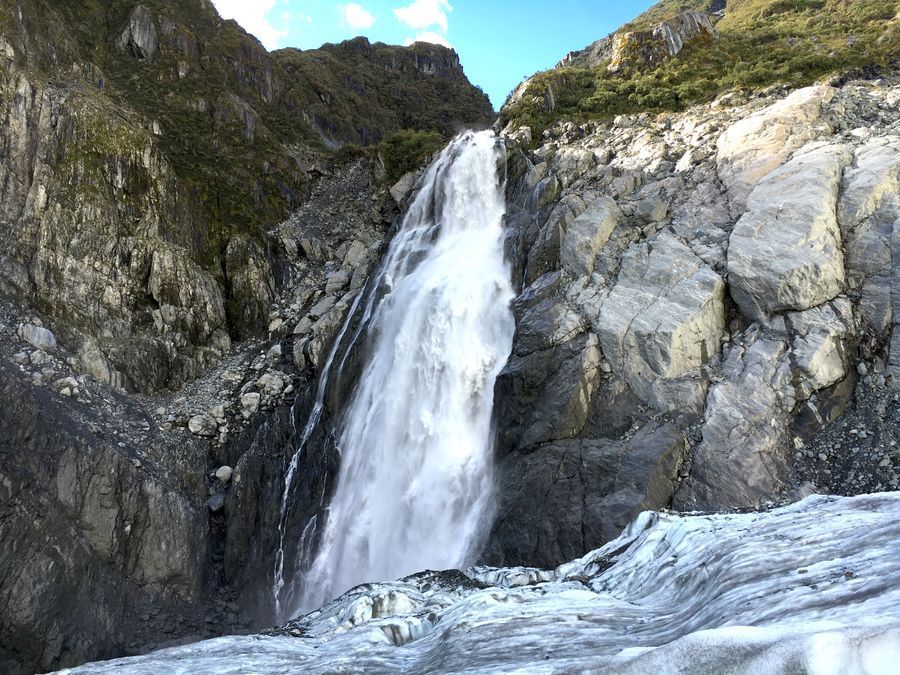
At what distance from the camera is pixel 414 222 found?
28.4 metres

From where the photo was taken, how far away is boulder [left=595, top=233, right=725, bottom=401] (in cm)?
1552

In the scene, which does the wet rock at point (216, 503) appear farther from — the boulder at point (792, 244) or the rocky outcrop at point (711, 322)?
the boulder at point (792, 244)

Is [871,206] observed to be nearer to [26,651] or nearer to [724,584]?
[724,584]

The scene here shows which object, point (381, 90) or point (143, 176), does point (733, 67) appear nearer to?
point (143, 176)

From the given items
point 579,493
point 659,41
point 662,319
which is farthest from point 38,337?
point 659,41

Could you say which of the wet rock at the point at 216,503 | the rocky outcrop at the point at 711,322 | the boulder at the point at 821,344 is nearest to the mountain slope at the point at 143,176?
the wet rock at the point at 216,503

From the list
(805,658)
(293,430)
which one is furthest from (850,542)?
(293,430)

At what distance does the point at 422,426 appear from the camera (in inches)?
739

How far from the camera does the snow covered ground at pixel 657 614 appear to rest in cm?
411

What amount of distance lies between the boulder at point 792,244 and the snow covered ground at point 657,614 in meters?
8.91

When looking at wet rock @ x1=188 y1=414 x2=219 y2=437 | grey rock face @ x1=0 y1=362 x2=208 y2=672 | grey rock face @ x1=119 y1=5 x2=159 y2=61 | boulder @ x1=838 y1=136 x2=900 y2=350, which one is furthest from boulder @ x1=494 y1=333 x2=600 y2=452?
grey rock face @ x1=119 y1=5 x2=159 y2=61

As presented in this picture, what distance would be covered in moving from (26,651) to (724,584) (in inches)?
804

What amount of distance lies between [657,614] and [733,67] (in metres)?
32.9

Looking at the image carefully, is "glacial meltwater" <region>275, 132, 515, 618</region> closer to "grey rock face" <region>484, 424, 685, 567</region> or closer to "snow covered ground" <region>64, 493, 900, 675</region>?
"grey rock face" <region>484, 424, 685, 567</region>
